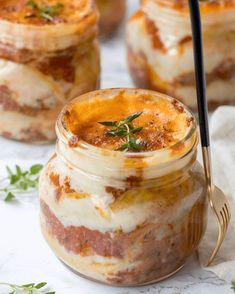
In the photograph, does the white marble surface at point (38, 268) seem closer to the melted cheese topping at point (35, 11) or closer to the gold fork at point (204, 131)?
the gold fork at point (204, 131)

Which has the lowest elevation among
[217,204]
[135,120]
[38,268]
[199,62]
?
[38,268]

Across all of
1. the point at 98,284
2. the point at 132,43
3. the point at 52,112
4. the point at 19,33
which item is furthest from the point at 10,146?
the point at 98,284

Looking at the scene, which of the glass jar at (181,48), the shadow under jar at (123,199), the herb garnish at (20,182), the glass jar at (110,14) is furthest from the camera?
the glass jar at (110,14)

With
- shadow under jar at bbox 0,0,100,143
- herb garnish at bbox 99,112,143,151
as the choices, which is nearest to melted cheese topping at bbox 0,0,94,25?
shadow under jar at bbox 0,0,100,143

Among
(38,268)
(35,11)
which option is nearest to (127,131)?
(38,268)

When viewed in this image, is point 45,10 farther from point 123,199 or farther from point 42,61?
point 123,199

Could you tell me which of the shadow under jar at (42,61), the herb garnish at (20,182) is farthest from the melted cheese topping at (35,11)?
the herb garnish at (20,182)
